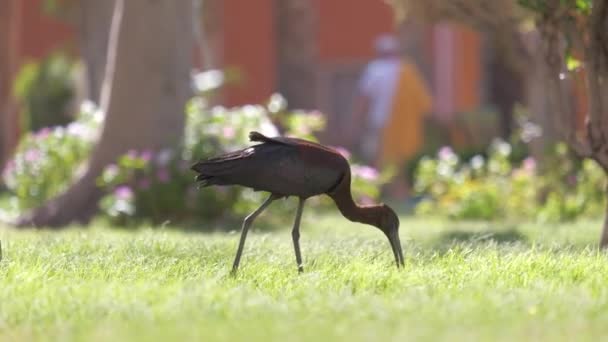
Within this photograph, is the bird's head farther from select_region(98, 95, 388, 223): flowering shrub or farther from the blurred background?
select_region(98, 95, 388, 223): flowering shrub

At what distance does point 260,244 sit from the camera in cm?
842

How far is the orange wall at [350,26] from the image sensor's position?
22.0 metres

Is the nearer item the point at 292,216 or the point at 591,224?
the point at 591,224

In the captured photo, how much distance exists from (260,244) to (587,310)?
3.44 metres

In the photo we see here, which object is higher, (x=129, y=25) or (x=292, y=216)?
(x=129, y=25)

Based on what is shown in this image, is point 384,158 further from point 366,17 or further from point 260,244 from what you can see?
point 260,244

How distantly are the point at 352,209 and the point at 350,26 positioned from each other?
608 inches

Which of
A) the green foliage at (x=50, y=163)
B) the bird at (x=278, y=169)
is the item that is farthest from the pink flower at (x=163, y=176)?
the bird at (x=278, y=169)

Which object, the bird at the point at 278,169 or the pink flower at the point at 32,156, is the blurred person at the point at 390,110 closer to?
the pink flower at the point at 32,156

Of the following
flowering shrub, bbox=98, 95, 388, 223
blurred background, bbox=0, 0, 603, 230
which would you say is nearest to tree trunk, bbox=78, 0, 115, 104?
blurred background, bbox=0, 0, 603, 230

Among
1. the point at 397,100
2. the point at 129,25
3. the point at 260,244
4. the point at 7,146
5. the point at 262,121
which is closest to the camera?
the point at 260,244

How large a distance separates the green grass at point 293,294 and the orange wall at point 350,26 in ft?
46.9

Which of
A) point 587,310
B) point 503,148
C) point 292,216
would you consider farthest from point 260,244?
point 503,148

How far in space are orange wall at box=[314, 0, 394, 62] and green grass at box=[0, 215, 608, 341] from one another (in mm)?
14296
